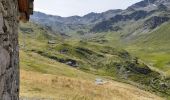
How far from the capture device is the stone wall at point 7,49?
9615mm

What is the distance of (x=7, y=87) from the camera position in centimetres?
1069

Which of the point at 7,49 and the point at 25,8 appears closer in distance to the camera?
the point at 7,49

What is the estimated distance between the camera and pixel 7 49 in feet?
35.1

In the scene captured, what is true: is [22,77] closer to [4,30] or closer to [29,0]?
[29,0]

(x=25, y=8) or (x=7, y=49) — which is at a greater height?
(x=25, y=8)

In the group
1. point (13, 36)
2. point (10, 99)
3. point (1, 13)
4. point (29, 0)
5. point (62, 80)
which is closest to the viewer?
point (1, 13)

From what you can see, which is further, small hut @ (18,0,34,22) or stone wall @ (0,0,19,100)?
small hut @ (18,0,34,22)

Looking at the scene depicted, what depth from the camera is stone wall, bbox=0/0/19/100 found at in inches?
379

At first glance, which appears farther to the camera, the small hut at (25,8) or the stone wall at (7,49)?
the small hut at (25,8)

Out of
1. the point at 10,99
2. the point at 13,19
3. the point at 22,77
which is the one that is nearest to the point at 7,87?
the point at 10,99

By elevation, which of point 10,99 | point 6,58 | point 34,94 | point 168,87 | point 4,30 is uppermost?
point 4,30

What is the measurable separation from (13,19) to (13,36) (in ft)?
1.64

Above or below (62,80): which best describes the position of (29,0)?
above

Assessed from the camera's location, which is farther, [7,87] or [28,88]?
[28,88]
